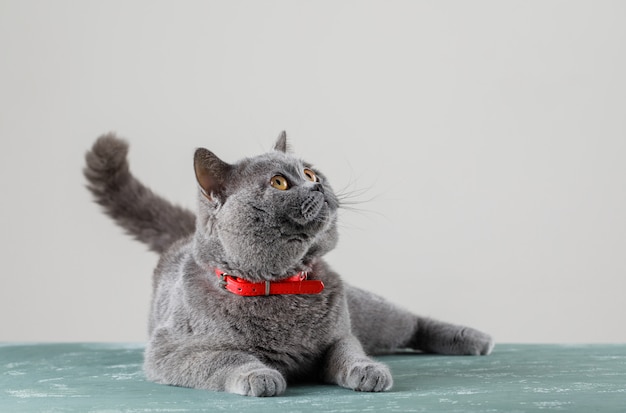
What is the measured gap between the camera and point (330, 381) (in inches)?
70.8

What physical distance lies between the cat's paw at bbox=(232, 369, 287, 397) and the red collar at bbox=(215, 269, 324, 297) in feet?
0.72

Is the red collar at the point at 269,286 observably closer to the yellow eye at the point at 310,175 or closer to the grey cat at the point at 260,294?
the grey cat at the point at 260,294

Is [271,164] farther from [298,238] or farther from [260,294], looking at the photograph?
[260,294]

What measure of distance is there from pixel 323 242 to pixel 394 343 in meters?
0.80

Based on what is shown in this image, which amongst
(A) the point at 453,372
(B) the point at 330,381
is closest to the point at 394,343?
(A) the point at 453,372

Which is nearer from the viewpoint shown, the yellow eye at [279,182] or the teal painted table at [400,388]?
the teal painted table at [400,388]

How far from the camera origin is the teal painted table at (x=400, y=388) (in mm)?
1451

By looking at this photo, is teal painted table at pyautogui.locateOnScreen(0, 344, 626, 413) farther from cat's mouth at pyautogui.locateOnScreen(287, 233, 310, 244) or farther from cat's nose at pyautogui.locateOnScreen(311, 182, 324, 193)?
cat's nose at pyautogui.locateOnScreen(311, 182, 324, 193)

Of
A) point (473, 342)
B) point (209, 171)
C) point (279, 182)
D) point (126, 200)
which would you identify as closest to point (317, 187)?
point (279, 182)

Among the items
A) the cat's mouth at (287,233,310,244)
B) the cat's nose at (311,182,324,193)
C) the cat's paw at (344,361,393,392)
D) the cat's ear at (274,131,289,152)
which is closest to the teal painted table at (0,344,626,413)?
the cat's paw at (344,361,393,392)

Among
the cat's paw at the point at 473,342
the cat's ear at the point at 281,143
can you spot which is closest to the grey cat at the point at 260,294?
the cat's ear at the point at 281,143

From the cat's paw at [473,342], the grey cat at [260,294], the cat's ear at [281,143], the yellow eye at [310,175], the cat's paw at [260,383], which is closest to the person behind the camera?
the cat's paw at [260,383]

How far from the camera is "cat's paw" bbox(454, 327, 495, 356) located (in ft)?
7.87

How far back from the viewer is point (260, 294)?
5.84 feet
